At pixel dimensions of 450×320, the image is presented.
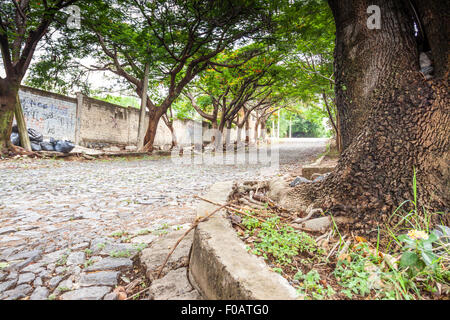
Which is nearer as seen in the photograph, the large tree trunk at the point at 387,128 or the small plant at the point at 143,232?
the large tree trunk at the point at 387,128

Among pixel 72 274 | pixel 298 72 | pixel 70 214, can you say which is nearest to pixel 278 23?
pixel 298 72

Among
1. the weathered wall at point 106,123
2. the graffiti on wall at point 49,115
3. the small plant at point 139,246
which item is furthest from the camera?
the weathered wall at point 106,123

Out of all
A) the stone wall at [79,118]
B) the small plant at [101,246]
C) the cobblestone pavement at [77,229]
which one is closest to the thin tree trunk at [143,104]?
the stone wall at [79,118]

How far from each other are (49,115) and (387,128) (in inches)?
480

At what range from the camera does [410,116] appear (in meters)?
1.71

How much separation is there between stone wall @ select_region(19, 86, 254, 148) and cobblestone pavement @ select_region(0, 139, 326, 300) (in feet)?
20.2

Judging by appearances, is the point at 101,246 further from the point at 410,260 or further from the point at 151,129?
the point at 151,129

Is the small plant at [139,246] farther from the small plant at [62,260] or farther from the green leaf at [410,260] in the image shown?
the green leaf at [410,260]

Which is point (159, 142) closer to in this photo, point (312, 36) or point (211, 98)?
point (211, 98)

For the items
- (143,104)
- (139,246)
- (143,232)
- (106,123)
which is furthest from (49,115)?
(139,246)

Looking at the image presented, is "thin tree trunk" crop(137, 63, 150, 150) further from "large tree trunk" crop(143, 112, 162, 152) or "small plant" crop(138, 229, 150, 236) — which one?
"small plant" crop(138, 229, 150, 236)

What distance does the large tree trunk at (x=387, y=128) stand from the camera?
1.64m

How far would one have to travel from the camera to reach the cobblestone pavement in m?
1.61

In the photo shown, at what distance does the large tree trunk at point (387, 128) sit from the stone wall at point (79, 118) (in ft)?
37.8
